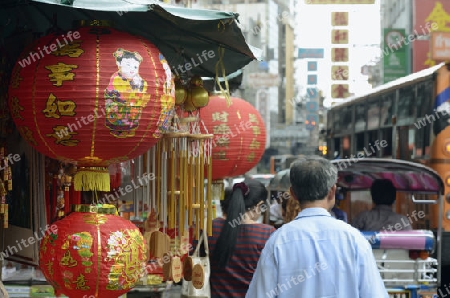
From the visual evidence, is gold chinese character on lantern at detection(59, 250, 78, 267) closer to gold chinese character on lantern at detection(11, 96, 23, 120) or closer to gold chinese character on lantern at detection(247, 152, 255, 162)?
gold chinese character on lantern at detection(11, 96, 23, 120)

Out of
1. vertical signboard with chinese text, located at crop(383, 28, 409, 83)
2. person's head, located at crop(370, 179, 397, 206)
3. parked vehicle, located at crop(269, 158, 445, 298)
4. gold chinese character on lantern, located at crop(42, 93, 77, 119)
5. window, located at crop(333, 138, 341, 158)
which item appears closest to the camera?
gold chinese character on lantern, located at crop(42, 93, 77, 119)

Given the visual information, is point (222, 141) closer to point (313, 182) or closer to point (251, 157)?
point (251, 157)

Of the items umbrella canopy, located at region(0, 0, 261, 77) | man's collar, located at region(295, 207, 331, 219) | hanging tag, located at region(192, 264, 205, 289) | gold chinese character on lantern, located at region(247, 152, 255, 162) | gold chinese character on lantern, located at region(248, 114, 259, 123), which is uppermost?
umbrella canopy, located at region(0, 0, 261, 77)

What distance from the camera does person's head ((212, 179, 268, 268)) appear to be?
5824 mm

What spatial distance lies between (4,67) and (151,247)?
1923 millimetres

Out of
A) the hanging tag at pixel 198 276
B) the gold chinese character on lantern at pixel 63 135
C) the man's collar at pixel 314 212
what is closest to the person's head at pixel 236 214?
the hanging tag at pixel 198 276

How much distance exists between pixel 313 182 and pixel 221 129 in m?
4.89

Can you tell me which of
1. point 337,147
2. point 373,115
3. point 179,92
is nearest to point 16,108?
point 179,92

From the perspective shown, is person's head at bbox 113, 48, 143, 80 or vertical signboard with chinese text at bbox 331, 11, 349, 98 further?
vertical signboard with chinese text at bbox 331, 11, 349, 98

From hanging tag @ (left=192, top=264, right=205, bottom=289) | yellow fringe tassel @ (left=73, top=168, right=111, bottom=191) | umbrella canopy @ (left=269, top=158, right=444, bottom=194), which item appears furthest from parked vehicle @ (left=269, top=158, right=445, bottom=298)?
yellow fringe tassel @ (left=73, top=168, right=111, bottom=191)

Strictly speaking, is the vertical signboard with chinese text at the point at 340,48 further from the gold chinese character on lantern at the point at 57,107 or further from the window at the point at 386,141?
the gold chinese character on lantern at the point at 57,107

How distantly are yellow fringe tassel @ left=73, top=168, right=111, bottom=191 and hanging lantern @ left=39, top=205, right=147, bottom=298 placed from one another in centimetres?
12

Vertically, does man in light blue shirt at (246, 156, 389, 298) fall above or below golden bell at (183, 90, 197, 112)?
below

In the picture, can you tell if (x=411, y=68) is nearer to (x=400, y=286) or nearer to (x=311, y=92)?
(x=400, y=286)
